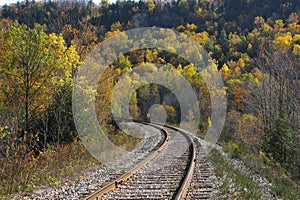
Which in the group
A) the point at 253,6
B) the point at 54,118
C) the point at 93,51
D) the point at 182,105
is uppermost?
the point at 253,6

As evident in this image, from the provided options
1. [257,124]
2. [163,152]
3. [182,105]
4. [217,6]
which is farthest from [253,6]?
[163,152]

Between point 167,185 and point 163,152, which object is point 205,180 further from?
point 163,152

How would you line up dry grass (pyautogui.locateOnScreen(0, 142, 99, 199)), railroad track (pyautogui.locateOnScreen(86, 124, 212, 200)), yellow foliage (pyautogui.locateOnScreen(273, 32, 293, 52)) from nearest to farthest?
railroad track (pyautogui.locateOnScreen(86, 124, 212, 200)) → dry grass (pyautogui.locateOnScreen(0, 142, 99, 199)) → yellow foliage (pyautogui.locateOnScreen(273, 32, 293, 52))

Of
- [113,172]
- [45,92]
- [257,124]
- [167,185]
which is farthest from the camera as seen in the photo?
[257,124]

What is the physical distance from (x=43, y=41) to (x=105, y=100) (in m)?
5.24

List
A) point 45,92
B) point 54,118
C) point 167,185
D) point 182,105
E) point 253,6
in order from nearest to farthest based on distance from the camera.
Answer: point 167,185, point 54,118, point 45,92, point 182,105, point 253,6

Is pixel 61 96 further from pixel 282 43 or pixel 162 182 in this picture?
pixel 282 43

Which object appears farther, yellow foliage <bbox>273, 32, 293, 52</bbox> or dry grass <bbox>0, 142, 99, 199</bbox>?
yellow foliage <bbox>273, 32, 293, 52</bbox>

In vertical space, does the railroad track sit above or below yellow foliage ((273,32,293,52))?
below

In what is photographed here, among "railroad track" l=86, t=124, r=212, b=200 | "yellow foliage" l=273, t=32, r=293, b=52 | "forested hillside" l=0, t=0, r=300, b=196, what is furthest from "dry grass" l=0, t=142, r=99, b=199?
"yellow foliage" l=273, t=32, r=293, b=52

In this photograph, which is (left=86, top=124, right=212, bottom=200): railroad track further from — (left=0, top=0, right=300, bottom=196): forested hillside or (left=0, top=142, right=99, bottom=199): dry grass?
(left=0, top=0, right=300, bottom=196): forested hillside

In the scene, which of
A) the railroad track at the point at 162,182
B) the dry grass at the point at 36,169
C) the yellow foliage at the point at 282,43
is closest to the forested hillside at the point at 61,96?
the dry grass at the point at 36,169

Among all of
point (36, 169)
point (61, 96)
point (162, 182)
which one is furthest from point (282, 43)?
point (36, 169)

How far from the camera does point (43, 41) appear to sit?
43.0ft
